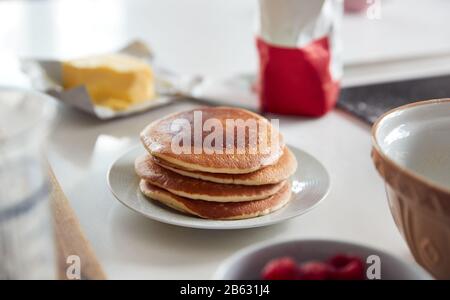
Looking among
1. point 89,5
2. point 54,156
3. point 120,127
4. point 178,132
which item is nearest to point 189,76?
point 120,127

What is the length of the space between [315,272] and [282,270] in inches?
Answer: 1.2

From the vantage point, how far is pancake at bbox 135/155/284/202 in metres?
0.86

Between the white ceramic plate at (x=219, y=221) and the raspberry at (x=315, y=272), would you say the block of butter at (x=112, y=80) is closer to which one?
the white ceramic plate at (x=219, y=221)

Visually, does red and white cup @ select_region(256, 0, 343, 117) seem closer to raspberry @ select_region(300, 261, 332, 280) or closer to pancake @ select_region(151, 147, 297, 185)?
pancake @ select_region(151, 147, 297, 185)

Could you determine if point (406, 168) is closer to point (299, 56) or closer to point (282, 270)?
point (282, 270)

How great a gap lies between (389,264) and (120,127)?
0.68m

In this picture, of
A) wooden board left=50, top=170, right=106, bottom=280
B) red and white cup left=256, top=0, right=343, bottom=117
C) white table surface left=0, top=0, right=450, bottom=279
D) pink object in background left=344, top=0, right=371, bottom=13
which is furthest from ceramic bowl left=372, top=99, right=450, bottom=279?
pink object in background left=344, top=0, right=371, bottom=13

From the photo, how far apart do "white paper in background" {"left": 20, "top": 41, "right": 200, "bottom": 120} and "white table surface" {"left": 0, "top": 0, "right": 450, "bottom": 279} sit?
2cm

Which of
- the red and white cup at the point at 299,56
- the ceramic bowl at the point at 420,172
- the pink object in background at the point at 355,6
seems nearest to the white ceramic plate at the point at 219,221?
the ceramic bowl at the point at 420,172

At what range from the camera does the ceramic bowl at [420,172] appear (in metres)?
0.67

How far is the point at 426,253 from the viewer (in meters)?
0.72

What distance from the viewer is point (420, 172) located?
85 cm

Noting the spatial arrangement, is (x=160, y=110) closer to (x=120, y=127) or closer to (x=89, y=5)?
(x=120, y=127)

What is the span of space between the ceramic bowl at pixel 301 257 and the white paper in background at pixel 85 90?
2.09 feet
